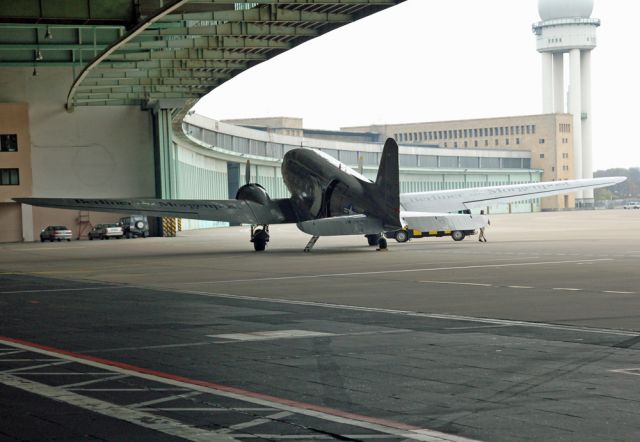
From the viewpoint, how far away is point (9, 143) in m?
77.4

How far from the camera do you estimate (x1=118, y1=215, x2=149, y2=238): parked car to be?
272 feet

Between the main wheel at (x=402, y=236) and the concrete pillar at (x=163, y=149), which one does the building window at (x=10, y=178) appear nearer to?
the concrete pillar at (x=163, y=149)

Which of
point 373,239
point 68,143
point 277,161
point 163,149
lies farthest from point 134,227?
point 277,161

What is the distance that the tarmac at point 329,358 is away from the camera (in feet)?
31.9

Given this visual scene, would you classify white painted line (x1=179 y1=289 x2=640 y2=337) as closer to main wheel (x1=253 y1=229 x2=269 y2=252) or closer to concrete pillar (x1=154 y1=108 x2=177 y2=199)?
main wheel (x1=253 y1=229 x2=269 y2=252)

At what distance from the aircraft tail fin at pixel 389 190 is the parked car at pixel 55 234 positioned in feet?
136

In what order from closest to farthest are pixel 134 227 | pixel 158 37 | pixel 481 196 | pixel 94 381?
pixel 94 381, pixel 481 196, pixel 158 37, pixel 134 227

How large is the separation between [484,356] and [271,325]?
17.5 feet

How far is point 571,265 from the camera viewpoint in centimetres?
3234

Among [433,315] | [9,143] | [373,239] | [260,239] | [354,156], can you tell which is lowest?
[433,315]

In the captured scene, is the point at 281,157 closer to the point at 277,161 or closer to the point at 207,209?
the point at 277,161

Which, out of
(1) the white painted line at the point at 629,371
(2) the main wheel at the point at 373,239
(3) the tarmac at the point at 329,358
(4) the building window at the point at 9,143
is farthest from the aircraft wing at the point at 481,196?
(1) the white painted line at the point at 629,371

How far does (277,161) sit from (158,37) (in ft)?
223

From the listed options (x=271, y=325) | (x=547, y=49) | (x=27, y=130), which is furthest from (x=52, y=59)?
(x=547, y=49)
